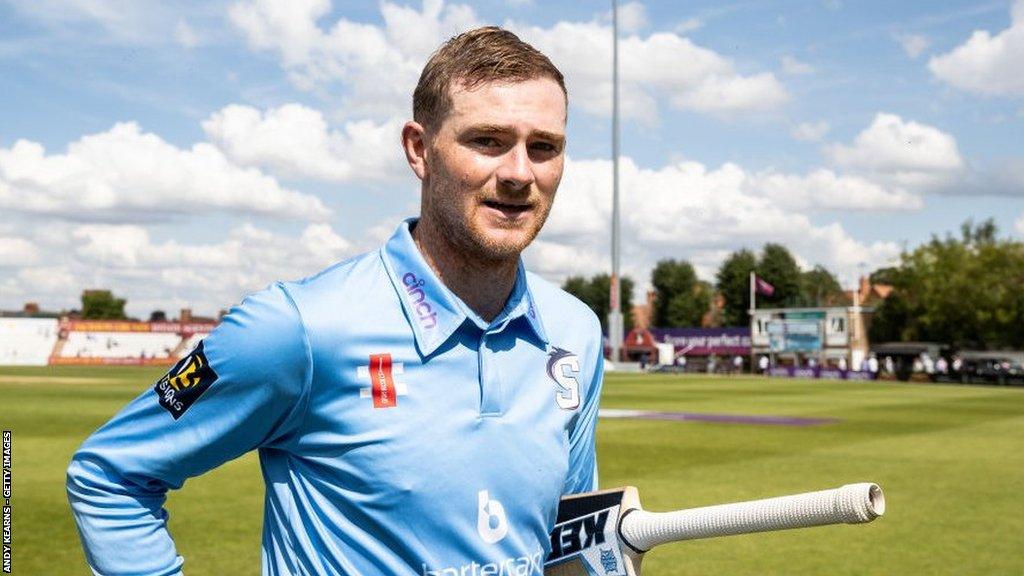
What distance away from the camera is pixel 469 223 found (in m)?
2.35

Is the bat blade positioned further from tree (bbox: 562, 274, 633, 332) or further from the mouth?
tree (bbox: 562, 274, 633, 332)

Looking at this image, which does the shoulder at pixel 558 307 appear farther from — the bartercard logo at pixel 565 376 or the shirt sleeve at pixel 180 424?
the shirt sleeve at pixel 180 424

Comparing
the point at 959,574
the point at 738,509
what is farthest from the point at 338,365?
the point at 959,574

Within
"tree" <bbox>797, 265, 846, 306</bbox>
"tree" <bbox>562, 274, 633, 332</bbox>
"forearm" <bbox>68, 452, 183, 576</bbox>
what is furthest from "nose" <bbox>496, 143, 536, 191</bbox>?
"tree" <bbox>562, 274, 633, 332</bbox>

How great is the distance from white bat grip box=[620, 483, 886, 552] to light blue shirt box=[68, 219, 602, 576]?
0.75ft

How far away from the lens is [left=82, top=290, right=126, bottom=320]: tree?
13288 cm

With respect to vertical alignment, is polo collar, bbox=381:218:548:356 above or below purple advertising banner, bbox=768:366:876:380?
above

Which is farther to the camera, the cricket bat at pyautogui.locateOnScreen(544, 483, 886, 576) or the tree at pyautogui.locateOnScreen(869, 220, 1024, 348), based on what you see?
the tree at pyautogui.locateOnScreen(869, 220, 1024, 348)

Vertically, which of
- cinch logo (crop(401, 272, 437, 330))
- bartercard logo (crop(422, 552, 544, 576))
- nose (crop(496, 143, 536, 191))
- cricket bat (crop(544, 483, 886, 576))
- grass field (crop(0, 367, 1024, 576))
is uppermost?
nose (crop(496, 143, 536, 191))

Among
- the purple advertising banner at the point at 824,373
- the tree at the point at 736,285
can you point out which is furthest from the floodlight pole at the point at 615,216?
the tree at the point at 736,285

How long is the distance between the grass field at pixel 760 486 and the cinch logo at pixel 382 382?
6.78 meters

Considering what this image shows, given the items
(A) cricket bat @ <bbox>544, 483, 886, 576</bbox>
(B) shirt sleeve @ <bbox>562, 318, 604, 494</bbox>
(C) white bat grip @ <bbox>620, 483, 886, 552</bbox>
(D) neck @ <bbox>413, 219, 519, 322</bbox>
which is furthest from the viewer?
(B) shirt sleeve @ <bbox>562, 318, 604, 494</bbox>

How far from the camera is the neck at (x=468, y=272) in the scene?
8.04ft

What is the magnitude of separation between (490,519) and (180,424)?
27.8 inches
